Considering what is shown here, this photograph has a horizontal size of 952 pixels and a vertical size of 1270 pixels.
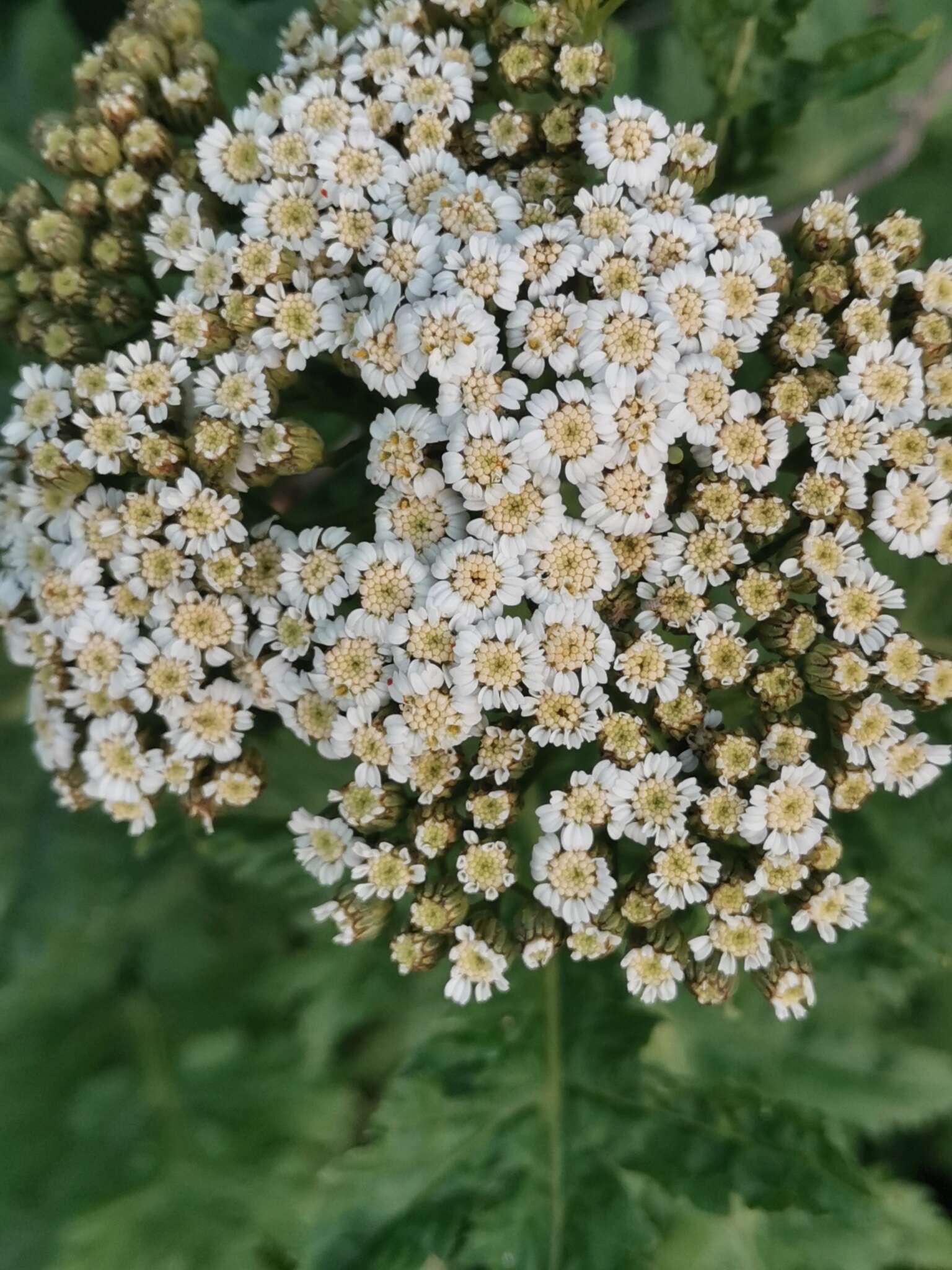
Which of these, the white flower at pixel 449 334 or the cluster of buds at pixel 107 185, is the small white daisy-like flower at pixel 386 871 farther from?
the cluster of buds at pixel 107 185

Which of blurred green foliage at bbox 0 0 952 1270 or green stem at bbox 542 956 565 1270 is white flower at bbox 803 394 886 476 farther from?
green stem at bbox 542 956 565 1270

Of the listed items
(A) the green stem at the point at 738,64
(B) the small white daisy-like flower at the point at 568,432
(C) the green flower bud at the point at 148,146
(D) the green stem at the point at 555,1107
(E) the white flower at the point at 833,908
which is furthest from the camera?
(A) the green stem at the point at 738,64

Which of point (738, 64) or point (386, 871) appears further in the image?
point (738, 64)

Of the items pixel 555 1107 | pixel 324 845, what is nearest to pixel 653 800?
pixel 324 845

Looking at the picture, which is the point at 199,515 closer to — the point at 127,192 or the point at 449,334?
the point at 449,334

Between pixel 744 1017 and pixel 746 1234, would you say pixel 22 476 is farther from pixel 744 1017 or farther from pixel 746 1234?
pixel 746 1234

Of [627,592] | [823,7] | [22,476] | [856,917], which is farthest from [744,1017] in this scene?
[823,7]

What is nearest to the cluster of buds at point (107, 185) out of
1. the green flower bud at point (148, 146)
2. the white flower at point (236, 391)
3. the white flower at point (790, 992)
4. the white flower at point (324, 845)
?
the green flower bud at point (148, 146)
